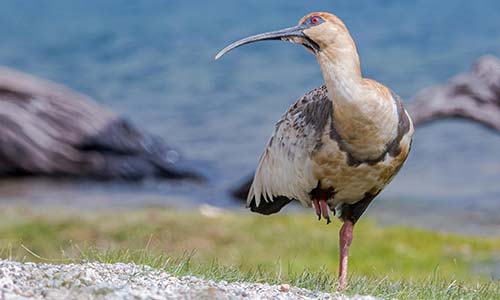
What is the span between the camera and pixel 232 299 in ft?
20.3

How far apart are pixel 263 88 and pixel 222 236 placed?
1267cm

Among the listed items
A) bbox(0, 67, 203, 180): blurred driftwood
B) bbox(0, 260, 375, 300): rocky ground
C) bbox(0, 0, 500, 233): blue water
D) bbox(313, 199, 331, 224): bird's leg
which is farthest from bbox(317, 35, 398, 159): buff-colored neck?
bbox(0, 67, 203, 180): blurred driftwood

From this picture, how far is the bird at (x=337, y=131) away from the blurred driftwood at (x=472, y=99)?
5532 millimetres

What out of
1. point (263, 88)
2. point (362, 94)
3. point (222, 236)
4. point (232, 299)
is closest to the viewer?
point (232, 299)

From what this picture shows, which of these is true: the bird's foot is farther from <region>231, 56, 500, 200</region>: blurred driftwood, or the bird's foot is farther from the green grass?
<region>231, 56, 500, 200</region>: blurred driftwood

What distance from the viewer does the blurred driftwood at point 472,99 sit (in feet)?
44.7

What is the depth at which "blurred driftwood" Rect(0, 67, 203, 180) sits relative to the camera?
61.3 feet

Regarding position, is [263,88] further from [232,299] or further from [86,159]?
[232,299]

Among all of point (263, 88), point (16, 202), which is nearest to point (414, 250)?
point (16, 202)

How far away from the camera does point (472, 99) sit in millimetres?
Answer: 13797

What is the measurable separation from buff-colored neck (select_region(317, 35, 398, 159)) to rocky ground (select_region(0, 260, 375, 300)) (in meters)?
1.07

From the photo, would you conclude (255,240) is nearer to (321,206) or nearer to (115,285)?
(321,206)

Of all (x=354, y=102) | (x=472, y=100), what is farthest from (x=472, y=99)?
(x=354, y=102)

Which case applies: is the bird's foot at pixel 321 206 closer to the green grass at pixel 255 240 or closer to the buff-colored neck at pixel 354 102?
the buff-colored neck at pixel 354 102
